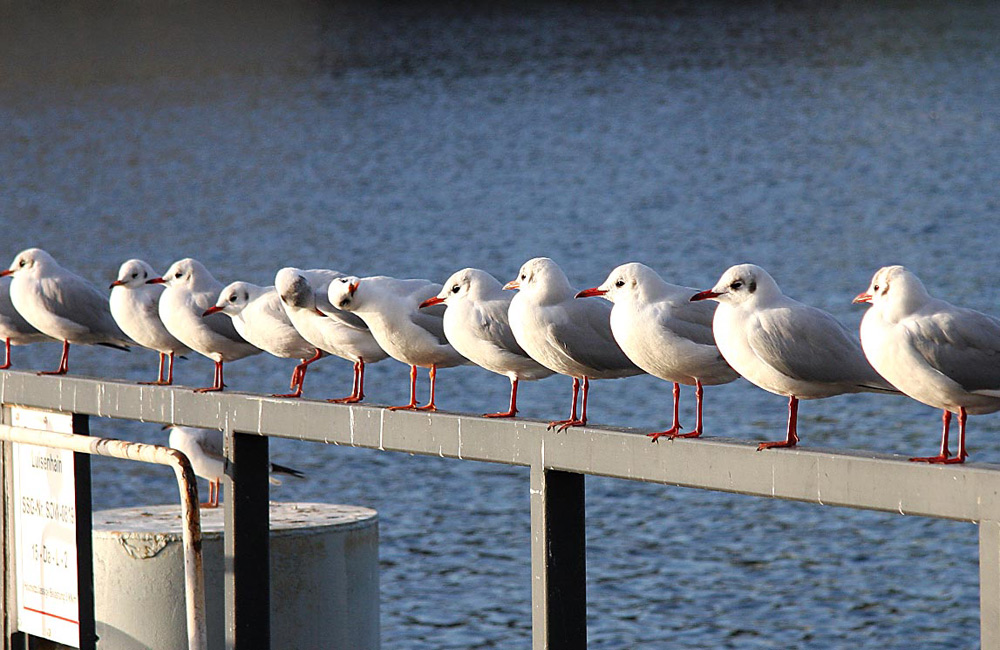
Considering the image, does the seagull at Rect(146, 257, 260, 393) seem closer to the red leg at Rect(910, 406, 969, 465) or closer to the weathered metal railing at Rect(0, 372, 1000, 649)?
the weathered metal railing at Rect(0, 372, 1000, 649)

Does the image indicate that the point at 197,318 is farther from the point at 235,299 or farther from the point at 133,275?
the point at 133,275

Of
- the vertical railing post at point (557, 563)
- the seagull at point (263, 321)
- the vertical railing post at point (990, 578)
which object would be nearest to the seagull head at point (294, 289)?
the seagull at point (263, 321)

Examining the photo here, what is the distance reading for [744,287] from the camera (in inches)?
208

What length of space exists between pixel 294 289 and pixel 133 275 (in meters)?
1.54

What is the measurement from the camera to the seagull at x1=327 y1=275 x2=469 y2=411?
6441mm

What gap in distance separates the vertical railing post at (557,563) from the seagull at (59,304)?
3.70 meters

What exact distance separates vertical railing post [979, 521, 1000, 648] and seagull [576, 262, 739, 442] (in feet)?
4.79

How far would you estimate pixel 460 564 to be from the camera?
561 inches

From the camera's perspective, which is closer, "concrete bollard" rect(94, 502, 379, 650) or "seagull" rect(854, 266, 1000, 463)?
"seagull" rect(854, 266, 1000, 463)

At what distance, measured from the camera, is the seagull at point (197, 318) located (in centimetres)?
730

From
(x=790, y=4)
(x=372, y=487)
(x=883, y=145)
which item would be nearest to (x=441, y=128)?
(x=883, y=145)

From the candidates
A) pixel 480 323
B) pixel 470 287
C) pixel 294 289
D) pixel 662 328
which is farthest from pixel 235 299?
pixel 662 328

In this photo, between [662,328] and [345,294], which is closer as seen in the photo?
[662,328]

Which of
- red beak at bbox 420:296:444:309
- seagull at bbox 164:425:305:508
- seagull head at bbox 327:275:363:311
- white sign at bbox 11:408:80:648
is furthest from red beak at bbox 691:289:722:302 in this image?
seagull at bbox 164:425:305:508
